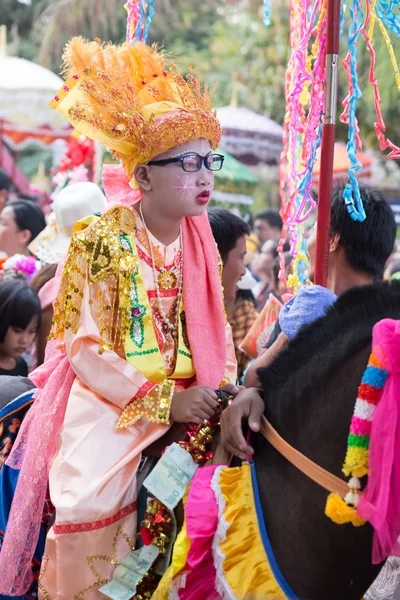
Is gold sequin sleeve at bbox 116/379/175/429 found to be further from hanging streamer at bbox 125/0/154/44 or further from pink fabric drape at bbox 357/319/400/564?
hanging streamer at bbox 125/0/154/44

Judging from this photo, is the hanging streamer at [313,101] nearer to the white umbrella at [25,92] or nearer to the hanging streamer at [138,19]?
the hanging streamer at [138,19]

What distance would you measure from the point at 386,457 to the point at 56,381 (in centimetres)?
159

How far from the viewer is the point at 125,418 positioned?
10.3 feet

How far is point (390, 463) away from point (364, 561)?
44 centimetres

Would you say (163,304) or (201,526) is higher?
(163,304)

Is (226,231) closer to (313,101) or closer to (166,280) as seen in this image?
(313,101)

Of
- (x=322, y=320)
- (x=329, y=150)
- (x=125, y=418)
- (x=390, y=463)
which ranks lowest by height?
(x=125, y=418)

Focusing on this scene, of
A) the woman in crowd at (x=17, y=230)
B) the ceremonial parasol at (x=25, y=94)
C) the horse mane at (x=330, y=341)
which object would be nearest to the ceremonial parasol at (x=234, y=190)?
the ceremonial parasol at (x=25, y=94)

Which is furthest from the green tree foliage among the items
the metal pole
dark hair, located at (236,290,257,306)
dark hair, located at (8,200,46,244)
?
the metal pole

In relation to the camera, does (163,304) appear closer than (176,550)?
No

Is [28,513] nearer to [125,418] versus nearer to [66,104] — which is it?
[125,418]

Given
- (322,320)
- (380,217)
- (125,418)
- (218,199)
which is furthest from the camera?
(218,199)

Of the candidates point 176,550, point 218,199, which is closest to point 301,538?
point 176,550

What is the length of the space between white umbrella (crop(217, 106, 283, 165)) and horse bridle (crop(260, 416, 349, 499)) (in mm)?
13087
